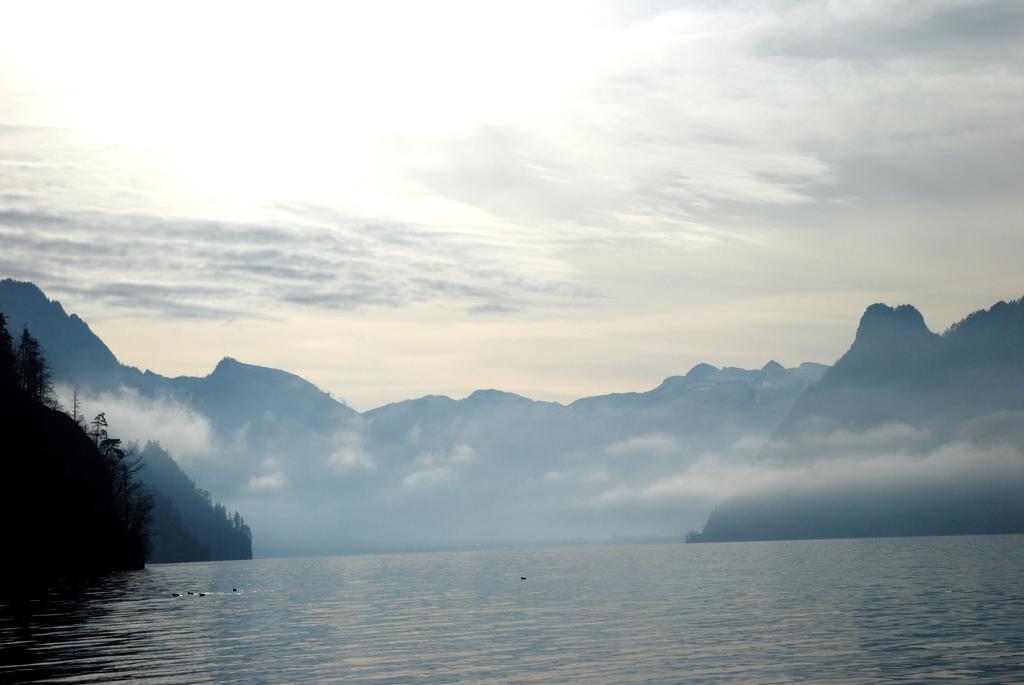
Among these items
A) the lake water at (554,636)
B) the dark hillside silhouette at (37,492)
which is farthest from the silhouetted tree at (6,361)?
the lake water at (554,636)

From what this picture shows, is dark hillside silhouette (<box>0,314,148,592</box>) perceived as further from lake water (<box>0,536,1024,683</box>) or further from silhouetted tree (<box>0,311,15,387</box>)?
lake water (<box>0,536,1024,683</box>)

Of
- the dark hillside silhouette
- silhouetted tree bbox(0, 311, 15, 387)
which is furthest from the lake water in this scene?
silhouetted tree bbox(0, 311, 15, 387)

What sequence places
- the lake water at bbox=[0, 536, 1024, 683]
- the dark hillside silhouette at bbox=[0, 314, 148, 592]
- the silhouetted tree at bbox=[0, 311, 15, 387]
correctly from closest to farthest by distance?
the lake water at bbox=[0, 536, 1024, 683], the dark hillside silhouette at bbox=[0, 314, 148, 592], the silhouetted tree at bbox=[0, 311, 15, 387]

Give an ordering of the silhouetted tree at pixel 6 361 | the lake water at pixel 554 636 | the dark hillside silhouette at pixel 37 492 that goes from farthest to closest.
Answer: the silhouetted tree at pixel 6 361, the dark hillside silhouette at pixel 37 492, the lake water at pixel 554 636

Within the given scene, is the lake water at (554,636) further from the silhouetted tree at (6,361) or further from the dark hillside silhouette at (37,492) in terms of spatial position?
the silhouetted tree at (6,361)

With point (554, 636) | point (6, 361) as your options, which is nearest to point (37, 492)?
point (6, 361)

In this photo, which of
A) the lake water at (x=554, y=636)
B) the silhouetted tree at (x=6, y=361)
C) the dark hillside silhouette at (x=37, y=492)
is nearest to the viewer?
the lake water at (x=554, y=636)

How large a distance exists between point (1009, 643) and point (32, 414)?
535 feet

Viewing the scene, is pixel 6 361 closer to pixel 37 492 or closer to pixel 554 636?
pixel 37 492

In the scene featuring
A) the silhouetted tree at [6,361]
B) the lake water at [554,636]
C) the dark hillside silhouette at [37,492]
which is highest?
the silhouetted tree at [6,361]

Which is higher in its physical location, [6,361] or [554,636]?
[6,361]

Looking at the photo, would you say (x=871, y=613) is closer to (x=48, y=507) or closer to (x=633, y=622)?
(x=633, y=622)

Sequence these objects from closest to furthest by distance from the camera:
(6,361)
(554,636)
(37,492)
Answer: (554,636), (37,492), (6,361)

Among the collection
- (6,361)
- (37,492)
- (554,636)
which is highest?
(6,361)
